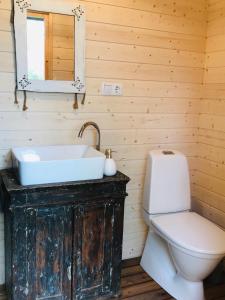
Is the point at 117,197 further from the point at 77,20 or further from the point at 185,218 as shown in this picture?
the point at 77,20

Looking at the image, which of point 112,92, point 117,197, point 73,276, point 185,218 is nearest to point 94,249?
point 73,276

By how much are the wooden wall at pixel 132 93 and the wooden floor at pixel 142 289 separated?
168 mm

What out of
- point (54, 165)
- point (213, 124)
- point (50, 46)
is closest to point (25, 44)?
point (50, 46)

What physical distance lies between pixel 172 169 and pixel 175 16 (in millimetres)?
1132

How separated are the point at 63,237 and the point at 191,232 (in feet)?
2.66

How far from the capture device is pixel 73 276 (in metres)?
1.89

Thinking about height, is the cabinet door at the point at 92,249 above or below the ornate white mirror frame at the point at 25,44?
below

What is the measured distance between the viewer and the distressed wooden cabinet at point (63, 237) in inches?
67.1

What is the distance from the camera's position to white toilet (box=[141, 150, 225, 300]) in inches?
73.6

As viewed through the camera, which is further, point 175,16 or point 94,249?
point 175,16

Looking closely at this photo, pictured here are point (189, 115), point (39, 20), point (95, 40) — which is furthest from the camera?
point (189, 115)

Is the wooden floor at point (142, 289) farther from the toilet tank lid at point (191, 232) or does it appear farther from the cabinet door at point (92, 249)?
the toilet tank lid at point (191, 232)

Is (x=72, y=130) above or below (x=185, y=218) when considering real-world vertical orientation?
above

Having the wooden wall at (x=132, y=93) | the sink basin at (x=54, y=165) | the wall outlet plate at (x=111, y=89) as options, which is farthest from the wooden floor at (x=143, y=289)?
the wall outlet plate at (x=111, y=89)
